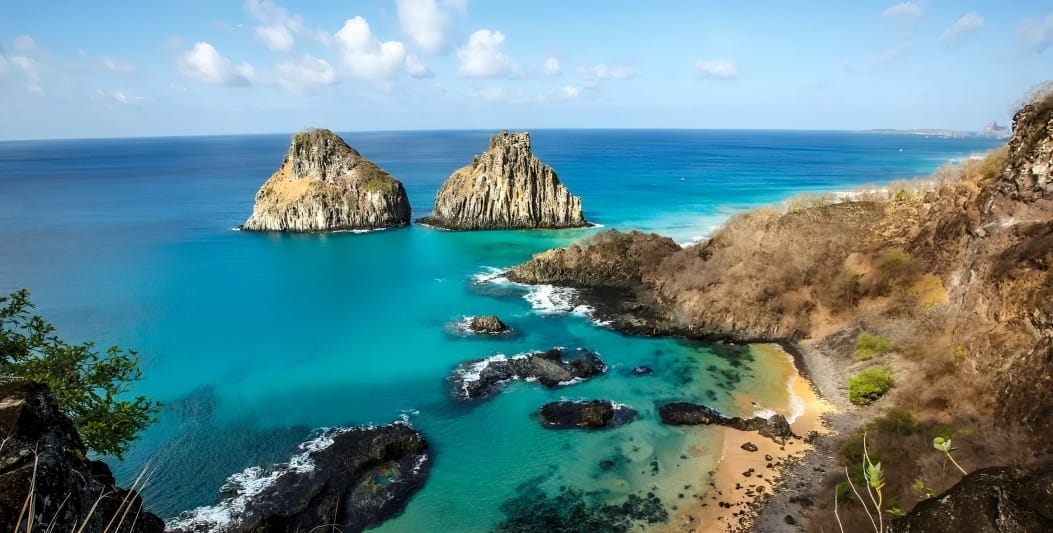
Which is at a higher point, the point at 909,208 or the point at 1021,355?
the point at 909,208

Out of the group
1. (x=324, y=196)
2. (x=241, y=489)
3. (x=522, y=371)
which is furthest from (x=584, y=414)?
(x=324, y=196)

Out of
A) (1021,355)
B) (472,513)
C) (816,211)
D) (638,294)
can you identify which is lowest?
(472,513)

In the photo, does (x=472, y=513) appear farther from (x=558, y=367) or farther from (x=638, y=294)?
(x=638, y=294)

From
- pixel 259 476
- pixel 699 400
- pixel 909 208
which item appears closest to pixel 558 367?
pixel 699 400

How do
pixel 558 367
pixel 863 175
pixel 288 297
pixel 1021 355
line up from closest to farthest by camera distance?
pixel 1021 355 < pixel 558 367 < pixel 288 297 < pixel 863 175

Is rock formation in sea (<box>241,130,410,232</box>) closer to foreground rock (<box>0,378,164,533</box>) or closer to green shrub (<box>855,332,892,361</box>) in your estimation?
green shrub (<box>855,332,892,361</box>)

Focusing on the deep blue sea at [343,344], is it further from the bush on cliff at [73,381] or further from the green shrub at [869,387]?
the green shrub at [869,387]
